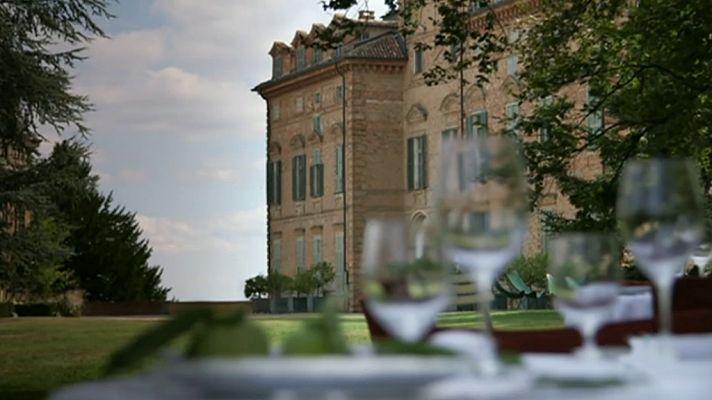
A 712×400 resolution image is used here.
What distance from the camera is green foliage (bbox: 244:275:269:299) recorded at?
50906 millimetres

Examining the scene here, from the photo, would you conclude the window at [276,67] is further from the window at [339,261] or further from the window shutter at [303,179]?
the window at [339,261]

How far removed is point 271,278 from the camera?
50.9 m

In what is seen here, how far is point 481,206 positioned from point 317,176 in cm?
5003

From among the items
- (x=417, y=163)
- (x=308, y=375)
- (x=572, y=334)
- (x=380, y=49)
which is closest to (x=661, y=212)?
(x=308, y=375)

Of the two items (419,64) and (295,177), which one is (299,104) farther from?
(419,64)

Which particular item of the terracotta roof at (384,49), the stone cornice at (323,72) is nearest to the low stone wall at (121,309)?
the stone cornice at (323,72)

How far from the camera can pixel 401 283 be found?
1.59 m

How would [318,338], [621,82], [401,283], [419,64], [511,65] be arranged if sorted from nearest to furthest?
1. [318,338]
2. [401,283]
3. [621,82]
4. [511,65]
5. [419,64]

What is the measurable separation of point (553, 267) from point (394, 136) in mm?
47507

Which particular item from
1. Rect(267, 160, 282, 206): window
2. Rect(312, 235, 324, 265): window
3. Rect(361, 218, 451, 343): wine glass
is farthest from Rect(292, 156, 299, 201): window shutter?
Rect(361, 218, 451, 343): wine glass

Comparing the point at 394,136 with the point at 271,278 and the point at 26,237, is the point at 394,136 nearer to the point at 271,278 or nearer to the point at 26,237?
the point at 271,278

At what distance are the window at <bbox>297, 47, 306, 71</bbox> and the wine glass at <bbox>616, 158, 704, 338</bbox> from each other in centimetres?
5262

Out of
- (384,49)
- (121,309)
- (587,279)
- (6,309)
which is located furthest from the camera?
(384,49)

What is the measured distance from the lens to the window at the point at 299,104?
53125mm
